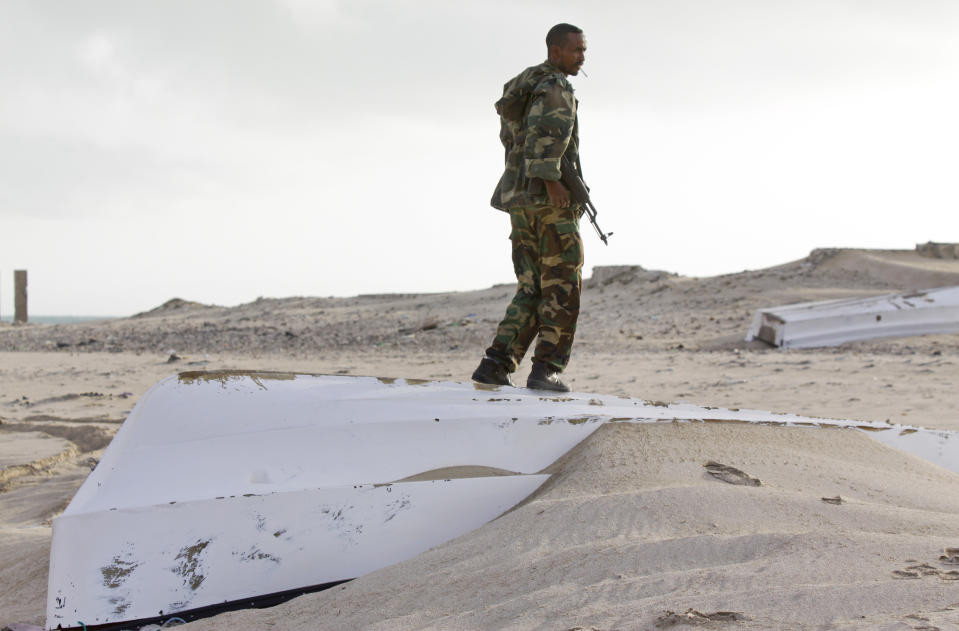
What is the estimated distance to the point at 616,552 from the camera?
6.17 ft

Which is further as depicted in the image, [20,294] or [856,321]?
[20,294]

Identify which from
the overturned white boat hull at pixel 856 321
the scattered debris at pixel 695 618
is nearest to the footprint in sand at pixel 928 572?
the scattered debris at pixel 695 618

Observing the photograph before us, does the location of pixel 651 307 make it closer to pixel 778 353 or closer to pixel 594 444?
pixel 778 353

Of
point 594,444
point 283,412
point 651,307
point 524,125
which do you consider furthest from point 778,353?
point 283,412

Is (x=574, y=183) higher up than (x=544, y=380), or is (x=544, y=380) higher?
(x=574, y=183)

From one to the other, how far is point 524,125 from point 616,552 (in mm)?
2097

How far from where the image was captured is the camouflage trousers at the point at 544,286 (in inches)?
137

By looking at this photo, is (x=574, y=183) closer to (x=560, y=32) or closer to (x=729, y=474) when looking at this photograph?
(x=560, y=32)

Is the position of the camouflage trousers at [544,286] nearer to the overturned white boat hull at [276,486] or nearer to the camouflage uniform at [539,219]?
the camouflage uniform at [539,219]

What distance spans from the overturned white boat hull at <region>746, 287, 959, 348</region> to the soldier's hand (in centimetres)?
614

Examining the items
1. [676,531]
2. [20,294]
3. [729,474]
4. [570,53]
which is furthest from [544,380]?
[20,294]

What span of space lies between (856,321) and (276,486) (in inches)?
327

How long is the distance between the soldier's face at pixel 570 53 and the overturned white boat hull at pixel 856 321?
6146mm

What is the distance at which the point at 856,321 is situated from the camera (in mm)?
9094
